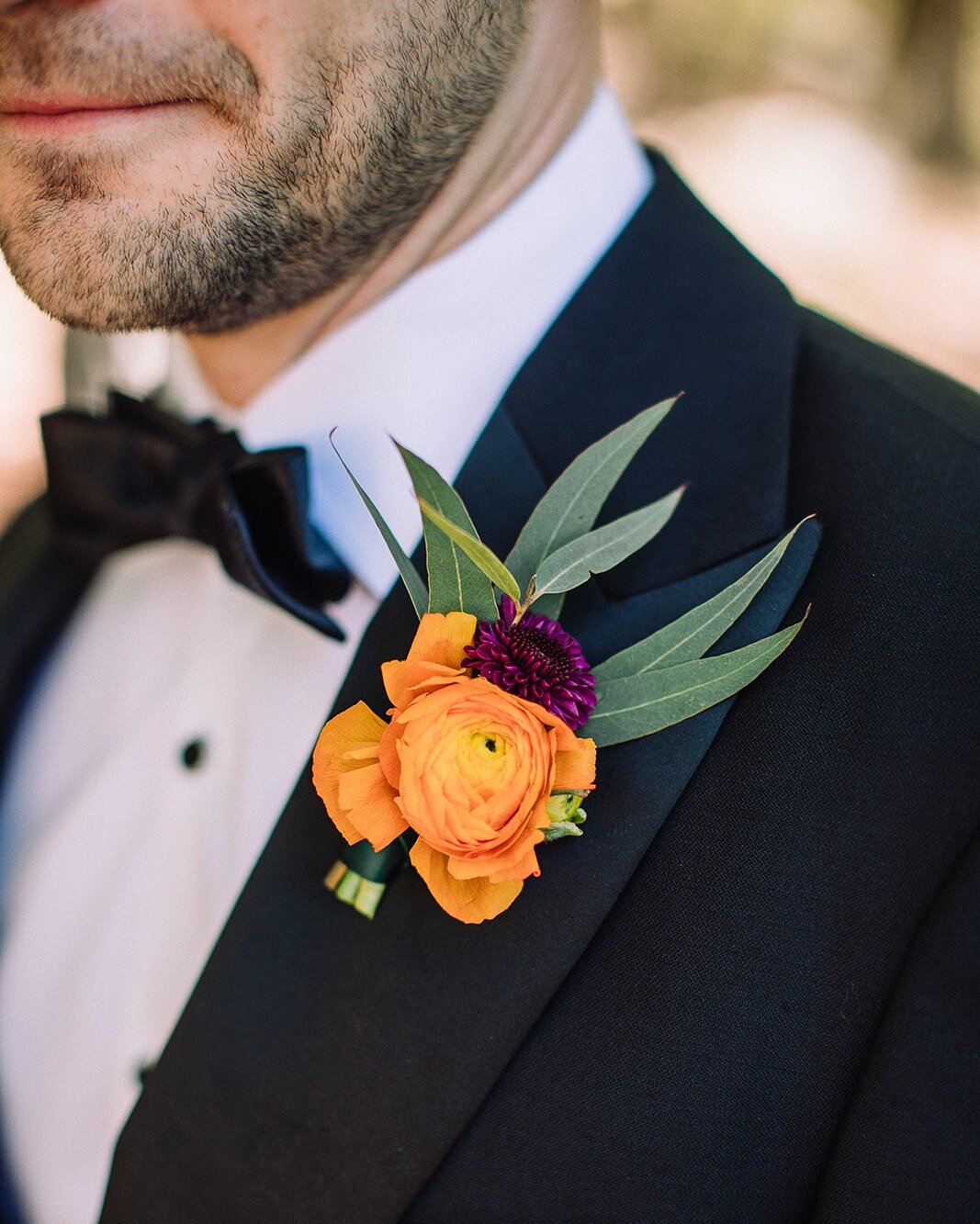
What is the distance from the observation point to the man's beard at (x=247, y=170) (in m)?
1.05

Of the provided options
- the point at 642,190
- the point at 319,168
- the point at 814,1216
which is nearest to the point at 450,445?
the point at 319,168

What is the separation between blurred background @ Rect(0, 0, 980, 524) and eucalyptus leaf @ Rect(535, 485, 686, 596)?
5.16 m

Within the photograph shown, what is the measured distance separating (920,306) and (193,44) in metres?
5.14

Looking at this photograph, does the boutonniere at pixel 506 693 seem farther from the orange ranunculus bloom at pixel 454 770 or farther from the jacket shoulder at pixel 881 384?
the jacket shoulder at pixel 881 384

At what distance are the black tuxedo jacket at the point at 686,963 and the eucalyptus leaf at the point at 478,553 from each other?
0.19 metres

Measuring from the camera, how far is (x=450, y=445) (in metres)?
1.13

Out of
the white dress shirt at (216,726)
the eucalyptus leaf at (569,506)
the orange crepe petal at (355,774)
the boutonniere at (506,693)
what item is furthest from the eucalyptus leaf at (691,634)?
the white dress shirt at (216,726)

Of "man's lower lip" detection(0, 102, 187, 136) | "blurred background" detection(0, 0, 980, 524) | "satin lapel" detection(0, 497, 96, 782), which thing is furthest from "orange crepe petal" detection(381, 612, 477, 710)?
"blurred background" detection(0, 0, 980, 524)

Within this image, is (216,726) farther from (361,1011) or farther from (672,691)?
(672,691)

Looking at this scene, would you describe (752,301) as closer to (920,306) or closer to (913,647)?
(913,647)

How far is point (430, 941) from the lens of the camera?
37.5 inches

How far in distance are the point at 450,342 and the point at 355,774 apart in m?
0.57

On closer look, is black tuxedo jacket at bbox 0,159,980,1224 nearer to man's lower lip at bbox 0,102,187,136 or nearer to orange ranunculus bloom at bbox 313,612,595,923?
orange ranunculus bloom at bbox 313,612,595,923

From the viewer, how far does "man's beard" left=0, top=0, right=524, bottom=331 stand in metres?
1.05
